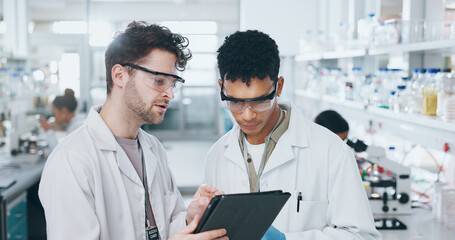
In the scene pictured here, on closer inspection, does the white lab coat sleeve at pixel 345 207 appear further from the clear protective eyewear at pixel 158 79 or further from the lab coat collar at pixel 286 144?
the clear protective eyewear at pixel 158 79

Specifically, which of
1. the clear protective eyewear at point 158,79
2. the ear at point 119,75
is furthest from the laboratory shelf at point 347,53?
the ear at point 119,75

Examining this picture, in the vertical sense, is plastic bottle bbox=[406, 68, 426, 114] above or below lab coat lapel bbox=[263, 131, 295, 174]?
above

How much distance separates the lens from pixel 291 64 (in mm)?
5230

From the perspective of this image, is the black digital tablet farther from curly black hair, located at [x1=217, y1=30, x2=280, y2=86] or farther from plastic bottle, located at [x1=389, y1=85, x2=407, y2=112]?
plastic bottle, located at [x1=389, y1=85, x2=407, y2=112]

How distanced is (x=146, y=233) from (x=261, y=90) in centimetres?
66

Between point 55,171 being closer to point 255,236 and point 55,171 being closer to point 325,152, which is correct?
point 255,236

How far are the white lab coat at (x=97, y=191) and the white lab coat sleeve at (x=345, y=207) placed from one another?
539 millimetres

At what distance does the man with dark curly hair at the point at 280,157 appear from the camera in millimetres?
1600

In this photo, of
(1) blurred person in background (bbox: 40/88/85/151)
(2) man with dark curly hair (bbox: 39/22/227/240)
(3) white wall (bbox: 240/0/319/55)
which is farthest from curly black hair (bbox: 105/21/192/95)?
(3) white wall (bbox: 240/0/319/55)

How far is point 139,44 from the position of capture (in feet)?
5.46

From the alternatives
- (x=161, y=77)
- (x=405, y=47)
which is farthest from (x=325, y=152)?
(x=405, y=47)

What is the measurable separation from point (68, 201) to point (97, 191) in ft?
0.33

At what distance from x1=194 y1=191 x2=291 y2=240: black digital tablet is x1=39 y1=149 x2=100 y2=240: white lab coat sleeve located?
0.36 metres

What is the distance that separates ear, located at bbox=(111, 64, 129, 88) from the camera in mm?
1664
